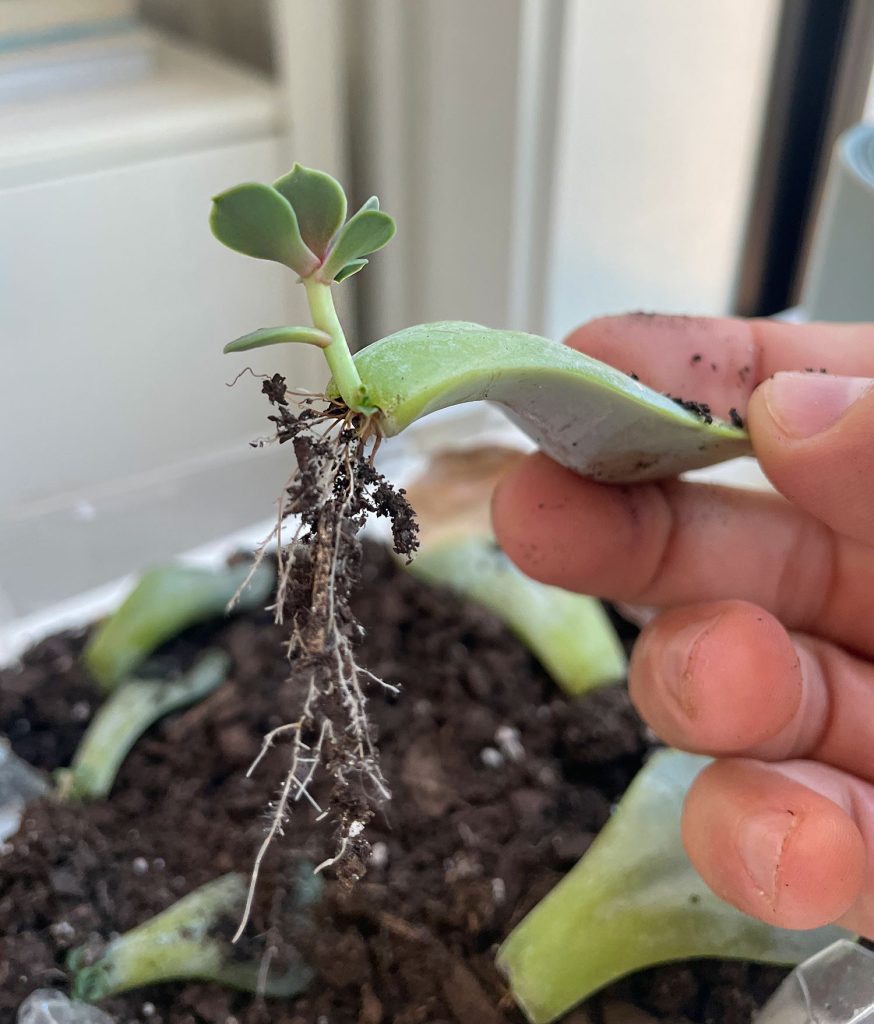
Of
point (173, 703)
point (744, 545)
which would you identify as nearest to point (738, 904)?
point (744, 545)

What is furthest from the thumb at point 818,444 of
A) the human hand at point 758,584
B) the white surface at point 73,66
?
the white surface at point 73,66

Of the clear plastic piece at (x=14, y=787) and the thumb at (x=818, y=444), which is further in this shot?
the clear plastic piece at (x=14, y=787)

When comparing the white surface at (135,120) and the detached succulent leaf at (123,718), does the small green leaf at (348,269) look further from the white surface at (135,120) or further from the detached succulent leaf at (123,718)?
the white surface at (135,120)

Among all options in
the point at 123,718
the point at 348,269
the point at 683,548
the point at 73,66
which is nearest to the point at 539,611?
the point at 683,548

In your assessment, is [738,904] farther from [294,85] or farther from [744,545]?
[294,85]

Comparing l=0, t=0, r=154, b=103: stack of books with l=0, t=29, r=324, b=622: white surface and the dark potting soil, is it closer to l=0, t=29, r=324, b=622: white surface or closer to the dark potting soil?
l=0, t=29, r=324, b=622: white surface

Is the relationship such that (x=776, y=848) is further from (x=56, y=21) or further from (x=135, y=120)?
(x=56, y=21)
